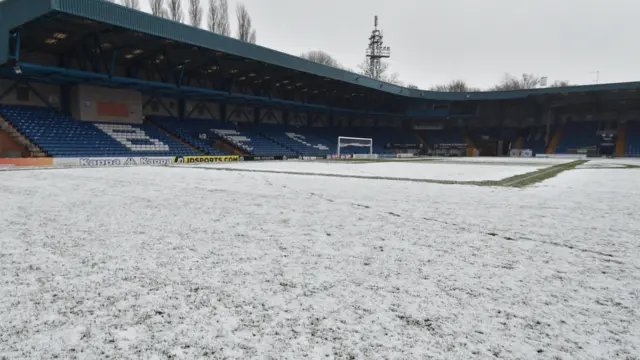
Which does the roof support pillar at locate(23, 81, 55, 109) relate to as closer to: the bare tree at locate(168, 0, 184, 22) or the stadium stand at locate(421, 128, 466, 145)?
the bare tree at locate(168, 0, 184, 22)

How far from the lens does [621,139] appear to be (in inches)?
1802

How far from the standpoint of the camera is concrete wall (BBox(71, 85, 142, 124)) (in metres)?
25.6

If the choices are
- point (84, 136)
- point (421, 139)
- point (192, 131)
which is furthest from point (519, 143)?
point (84, 136)

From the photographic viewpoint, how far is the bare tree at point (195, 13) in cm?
4362

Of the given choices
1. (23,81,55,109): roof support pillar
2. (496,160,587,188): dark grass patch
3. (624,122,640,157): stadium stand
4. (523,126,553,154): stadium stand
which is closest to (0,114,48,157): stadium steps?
(23,81,55,109): roof support pillar

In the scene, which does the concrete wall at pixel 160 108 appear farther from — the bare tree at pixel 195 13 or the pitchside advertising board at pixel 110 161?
the bare tree at pixel 195 13

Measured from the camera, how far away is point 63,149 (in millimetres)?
21172

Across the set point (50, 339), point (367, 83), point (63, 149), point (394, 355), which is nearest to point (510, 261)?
point (394, 355)

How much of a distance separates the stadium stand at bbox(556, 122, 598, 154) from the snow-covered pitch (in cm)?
5232

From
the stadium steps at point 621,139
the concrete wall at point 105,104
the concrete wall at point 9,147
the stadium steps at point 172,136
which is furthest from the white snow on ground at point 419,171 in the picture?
the stadium steps at point 621,139

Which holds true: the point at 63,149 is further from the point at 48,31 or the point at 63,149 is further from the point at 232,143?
the point at 232,143

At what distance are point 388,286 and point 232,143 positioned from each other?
3275cm

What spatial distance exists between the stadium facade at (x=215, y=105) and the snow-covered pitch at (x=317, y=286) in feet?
66.2

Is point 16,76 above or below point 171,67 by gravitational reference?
below
